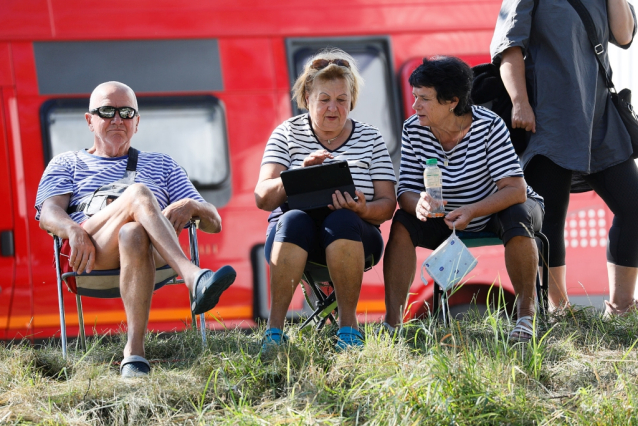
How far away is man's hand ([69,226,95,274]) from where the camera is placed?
2.93 meters

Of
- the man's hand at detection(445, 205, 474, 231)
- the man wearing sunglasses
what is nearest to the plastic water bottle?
the man's hand at detection(445, 205, 474, 231)

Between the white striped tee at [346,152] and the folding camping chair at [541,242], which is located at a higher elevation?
the white striped tee at [346,152]

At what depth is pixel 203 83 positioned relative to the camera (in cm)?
467

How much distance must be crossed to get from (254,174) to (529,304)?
7.51ft

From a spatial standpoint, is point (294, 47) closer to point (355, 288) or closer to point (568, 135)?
point (568, 135)

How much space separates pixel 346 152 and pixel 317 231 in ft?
1.50

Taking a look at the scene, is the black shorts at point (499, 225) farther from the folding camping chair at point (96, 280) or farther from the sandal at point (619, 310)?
the folding camping chair at point (96, 280)

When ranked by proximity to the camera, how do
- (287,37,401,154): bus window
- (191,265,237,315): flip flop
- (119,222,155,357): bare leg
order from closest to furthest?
(191,265,237,315): flip flop → (119,222,155,357): bare leg → (287,37,401,154): bus window

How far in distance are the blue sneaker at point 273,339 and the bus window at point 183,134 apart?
2.02m

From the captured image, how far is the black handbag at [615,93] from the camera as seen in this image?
343 centimetres

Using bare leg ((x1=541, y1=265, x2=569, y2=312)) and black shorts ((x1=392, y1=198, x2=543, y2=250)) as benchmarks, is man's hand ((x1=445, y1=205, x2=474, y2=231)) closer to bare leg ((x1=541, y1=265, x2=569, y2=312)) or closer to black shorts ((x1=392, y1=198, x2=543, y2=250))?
black shorts ((x1=392, y1=198, x2=543, y2=250))

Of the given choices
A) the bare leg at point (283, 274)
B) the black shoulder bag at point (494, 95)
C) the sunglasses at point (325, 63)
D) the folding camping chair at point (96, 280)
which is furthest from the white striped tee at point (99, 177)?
the black shoulder bag at point (494, 95)

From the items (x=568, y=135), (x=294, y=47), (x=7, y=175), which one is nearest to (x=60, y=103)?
(x=7, y=175)

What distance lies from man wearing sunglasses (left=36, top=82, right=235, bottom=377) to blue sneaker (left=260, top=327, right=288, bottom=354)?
27 cm
